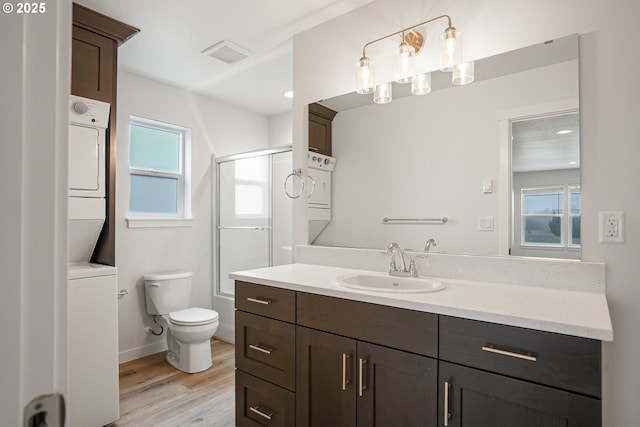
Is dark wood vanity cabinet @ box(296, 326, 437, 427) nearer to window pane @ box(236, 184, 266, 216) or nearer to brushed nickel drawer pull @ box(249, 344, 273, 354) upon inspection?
brushed nickel drawer pull @ box(249, 344, 273, 354)

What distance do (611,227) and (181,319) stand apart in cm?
271

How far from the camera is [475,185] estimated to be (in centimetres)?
180

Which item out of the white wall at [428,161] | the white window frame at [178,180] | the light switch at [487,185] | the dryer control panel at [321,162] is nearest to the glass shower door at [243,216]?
the white window frame at [178,180]

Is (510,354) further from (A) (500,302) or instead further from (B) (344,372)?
(B) (344,372)

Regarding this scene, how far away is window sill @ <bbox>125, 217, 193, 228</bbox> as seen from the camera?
3.06 m

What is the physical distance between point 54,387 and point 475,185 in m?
1.79

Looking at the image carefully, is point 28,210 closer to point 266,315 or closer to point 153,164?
point 266,315

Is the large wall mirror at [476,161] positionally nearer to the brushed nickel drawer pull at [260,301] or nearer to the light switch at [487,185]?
the light switch at [487,185]

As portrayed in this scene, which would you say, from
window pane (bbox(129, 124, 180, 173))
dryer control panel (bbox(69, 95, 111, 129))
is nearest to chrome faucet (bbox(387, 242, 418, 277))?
dryer control panel (bbox(69, 95, 111, 129))

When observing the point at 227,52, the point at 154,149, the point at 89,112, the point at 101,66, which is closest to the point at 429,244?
the point at 227,52

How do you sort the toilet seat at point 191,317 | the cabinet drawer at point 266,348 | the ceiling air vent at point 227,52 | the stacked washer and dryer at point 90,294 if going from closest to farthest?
the cabinet drawer at point 266,348
the stacked washer and dryer at point 90,294
the ceiling air vent at point 227,52
the toilet seat at point 191,317

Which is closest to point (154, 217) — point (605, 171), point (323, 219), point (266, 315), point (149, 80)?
point (149, 80)

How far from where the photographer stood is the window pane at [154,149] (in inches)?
127

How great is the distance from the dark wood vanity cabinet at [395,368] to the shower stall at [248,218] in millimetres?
1409
